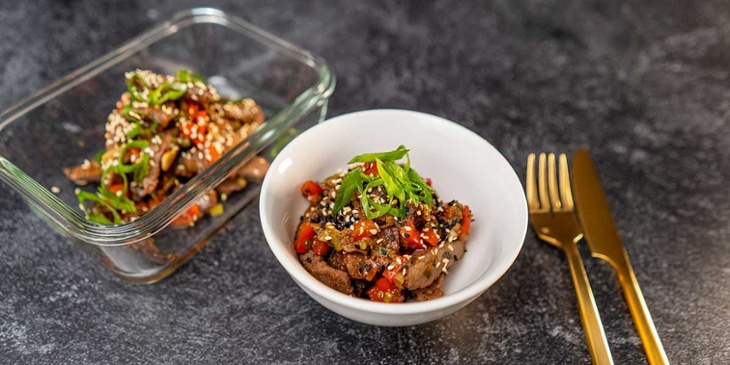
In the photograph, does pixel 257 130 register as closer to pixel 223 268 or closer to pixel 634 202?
pixel 223 268

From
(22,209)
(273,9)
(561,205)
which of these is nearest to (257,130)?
(22,209)

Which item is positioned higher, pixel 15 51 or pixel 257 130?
pixel 257 130

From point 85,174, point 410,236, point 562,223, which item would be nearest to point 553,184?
point 562,223

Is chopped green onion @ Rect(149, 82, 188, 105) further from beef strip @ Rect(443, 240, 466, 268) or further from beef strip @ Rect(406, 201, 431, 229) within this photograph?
beef strip @ Rect(443, 240, 466, 268)

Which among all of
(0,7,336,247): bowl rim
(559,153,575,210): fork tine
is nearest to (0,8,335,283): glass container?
(0,7,336,247): bowl rim

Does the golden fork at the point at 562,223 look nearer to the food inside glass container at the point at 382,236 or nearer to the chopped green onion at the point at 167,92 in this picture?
the food inside glass container at the point at 382,236
